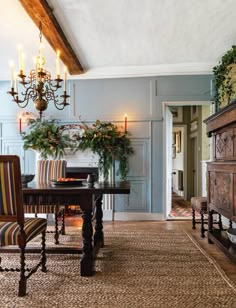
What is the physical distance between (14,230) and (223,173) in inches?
80.3

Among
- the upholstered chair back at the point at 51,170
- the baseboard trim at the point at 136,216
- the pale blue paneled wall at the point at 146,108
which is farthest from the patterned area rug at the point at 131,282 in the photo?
the pale blue paneled wall at the point at 146,108

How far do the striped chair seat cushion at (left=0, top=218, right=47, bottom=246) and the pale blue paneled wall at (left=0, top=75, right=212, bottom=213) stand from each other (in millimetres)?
2602

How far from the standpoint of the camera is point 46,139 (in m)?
4.49

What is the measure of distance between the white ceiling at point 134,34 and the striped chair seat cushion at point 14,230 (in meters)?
2.18

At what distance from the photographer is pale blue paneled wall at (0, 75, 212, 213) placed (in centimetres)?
464

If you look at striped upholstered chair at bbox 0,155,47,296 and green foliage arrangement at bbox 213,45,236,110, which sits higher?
green foliage arrangement at bbox 213,45,236,110

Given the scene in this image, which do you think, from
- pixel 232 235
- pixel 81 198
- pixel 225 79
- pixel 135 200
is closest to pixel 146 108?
pixel 225 79

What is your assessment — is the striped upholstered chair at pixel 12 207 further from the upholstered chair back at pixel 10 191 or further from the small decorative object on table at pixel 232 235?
the small decorative object on table at pixel 232 235

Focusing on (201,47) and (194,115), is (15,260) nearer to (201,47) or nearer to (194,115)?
(201,47)

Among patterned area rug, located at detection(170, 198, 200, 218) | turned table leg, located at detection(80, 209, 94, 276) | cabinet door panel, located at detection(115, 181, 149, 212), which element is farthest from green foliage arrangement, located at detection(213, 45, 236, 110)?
turned table leg, located at detection(80, 209, 94, 276)

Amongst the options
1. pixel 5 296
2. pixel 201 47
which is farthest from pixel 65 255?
pixel 201 47

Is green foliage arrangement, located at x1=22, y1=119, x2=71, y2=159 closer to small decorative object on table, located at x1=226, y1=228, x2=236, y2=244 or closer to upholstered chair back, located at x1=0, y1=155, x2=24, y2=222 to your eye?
upholstered chair back, located at x1=0, y1=155, x2=24, y2=222

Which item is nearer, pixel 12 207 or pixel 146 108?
pixel 12 207

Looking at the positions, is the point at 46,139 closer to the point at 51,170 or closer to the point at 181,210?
the point at 51,170
